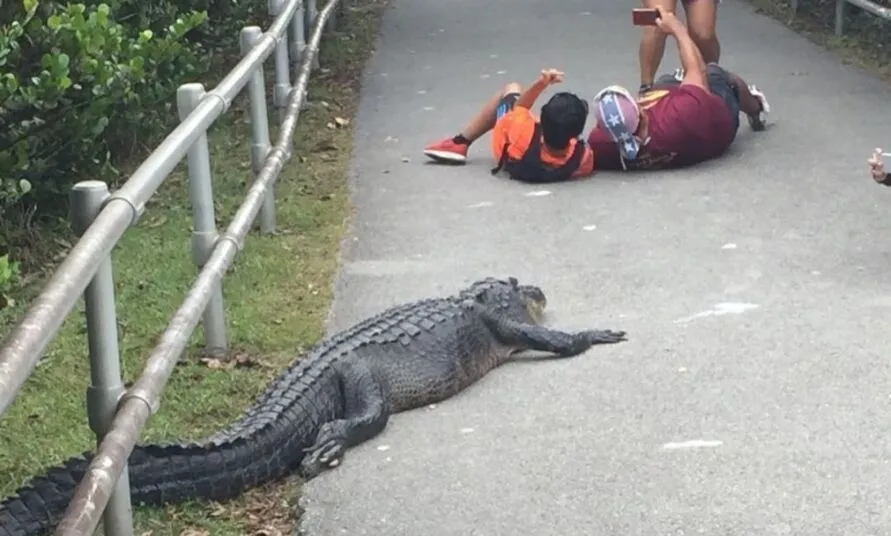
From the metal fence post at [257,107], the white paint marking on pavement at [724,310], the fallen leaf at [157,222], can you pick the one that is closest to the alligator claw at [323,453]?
the white paint marking on pavement at [724,310]

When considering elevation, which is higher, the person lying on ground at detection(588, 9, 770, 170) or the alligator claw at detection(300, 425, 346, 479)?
the alligator claw at detection(300, 425, 346, 479)

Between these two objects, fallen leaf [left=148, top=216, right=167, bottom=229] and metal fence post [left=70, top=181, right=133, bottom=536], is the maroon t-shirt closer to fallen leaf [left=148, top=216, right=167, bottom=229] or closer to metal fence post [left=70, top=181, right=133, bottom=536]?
fallen leaf [left=148, top=216, right=167, bottom=229]

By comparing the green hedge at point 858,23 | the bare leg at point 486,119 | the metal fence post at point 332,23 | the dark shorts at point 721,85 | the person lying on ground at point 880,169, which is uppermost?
the person lying on ground at point 880,169

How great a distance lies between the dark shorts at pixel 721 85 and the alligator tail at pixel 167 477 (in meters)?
4.35

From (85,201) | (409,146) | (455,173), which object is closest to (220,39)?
(409,146)

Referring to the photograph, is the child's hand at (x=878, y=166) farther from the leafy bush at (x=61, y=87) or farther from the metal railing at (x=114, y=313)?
the leafy bush at (x=61, y=87)

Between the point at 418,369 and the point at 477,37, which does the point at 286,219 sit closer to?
the point at 418,369

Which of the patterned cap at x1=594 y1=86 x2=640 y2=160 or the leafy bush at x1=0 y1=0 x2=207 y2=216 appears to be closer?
the leafy bush at x1=0 y1=0 x2=207 y2=216

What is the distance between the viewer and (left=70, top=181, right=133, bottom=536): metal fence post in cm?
306

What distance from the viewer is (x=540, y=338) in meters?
5.14

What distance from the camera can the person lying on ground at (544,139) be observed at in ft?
24.0

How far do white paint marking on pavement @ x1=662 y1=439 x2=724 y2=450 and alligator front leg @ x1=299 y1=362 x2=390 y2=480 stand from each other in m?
0.86

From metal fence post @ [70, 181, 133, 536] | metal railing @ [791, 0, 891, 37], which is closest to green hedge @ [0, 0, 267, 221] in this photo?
metal fence post @ [70, 181, 133, 536]

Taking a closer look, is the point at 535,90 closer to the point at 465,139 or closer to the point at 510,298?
the point at 465,139
